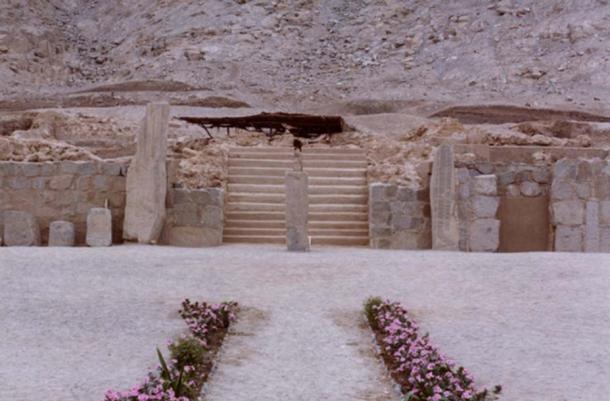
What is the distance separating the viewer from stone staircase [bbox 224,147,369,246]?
17625 mm

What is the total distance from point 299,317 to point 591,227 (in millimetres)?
7962

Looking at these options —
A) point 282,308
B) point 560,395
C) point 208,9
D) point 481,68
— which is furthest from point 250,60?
→ point 560,395

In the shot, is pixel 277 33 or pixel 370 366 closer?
pixel 370 366

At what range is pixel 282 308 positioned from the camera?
1037cm

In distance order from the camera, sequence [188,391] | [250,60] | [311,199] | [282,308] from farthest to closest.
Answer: [250,60], [311,199], [282,308], [188,391]

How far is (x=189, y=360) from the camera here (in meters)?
7.84

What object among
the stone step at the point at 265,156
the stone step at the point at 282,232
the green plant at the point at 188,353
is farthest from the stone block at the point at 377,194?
the green plant at the point at 188,353

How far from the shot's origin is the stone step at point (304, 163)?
20062 mm

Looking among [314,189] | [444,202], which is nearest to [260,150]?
[314,189]

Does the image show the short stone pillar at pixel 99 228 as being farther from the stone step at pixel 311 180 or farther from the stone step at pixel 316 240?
the stone step at pixel 311 180

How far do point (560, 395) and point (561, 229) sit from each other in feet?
30.2

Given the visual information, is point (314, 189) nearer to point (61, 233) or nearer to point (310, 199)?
point (310, 199)

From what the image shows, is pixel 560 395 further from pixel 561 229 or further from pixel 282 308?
pixel 561 229

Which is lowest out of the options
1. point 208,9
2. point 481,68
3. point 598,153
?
point 598,153
